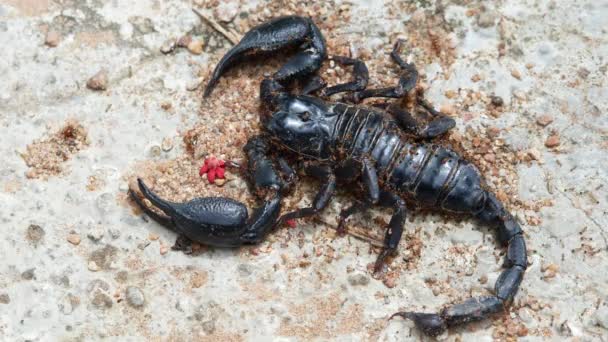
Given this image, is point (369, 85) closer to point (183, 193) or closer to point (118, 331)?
point (183, 193)

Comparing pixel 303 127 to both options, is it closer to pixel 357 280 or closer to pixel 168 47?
pixel 357 280

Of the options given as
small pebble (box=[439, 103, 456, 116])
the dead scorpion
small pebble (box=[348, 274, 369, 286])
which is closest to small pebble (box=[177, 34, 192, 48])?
the dead scorpion

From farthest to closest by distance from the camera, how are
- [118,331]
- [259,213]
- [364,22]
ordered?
1. [364,22]
2. [259,213]
3. [118,331]

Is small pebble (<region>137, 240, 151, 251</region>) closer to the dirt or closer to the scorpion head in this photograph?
the dirt

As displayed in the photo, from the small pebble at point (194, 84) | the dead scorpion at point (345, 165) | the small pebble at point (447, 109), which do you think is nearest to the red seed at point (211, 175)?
the dead scorpion at point (345, 165)

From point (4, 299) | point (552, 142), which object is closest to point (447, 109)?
point (552, 142)

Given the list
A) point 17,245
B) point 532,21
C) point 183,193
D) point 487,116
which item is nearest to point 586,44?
point 532,21
